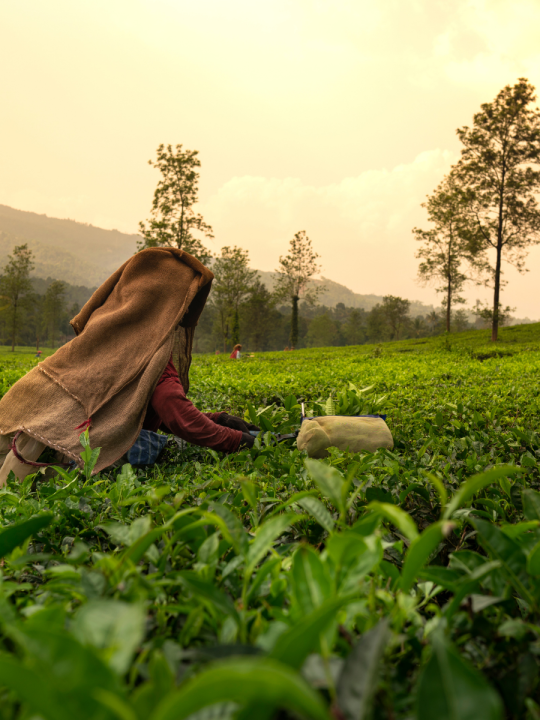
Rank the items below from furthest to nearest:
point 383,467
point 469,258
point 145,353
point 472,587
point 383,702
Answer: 1. point 469,258
2. point 145,353
3. point 383,467
4. point 472,587
5. point 383,702

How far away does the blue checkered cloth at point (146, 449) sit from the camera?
298 cm

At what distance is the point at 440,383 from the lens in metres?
6.38

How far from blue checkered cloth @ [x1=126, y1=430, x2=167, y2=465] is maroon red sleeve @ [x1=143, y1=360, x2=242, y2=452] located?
0.19 m

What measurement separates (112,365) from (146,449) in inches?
23.3

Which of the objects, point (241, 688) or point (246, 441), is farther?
point (246, 441)

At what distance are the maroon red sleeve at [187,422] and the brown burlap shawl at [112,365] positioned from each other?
0.09m

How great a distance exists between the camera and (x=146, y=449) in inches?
120

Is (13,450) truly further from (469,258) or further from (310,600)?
(469,258)

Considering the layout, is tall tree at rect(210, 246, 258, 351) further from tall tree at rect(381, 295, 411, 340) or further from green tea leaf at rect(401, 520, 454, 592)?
green tea leaf at rect(401, 520, 454, 592)

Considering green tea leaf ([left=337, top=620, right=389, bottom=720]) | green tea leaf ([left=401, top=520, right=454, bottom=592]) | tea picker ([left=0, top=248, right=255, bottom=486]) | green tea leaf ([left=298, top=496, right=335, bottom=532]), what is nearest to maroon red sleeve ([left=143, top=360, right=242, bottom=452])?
tea picker ([left=0, top=248, right=255, bottom=486])

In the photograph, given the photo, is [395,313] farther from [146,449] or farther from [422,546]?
[422,546]

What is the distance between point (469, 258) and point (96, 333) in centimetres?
2896

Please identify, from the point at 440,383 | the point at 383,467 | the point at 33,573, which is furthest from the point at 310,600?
the point at 440,383

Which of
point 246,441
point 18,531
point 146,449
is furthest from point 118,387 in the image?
point 18,531
